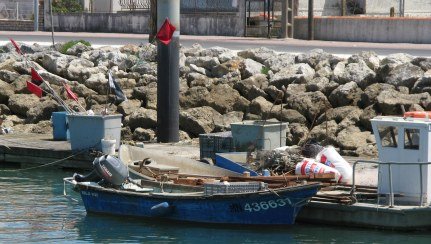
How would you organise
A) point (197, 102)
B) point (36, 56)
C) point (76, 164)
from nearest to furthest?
point (76, 164)
point (197, 102)
point (36, 56)

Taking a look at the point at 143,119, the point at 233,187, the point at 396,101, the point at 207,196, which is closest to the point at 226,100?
the point at 143,119

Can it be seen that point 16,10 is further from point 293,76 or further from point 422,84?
point 422,84

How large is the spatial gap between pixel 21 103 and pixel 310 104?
7689mm

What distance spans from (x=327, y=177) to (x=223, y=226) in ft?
6.23

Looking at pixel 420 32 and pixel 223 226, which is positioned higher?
pixel 420 32

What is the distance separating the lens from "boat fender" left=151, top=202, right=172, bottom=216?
18.7m

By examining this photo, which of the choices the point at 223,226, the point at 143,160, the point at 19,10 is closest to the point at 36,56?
the point at 143,160

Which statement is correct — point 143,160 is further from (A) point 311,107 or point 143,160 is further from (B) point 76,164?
(A) point 311,107

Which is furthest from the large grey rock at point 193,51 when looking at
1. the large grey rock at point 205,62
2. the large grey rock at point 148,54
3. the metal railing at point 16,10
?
the metal railing at point 16,10

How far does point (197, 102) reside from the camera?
2777cm

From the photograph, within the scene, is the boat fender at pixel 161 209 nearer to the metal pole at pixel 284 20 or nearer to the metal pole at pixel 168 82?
the metal pole at pixel 168 82

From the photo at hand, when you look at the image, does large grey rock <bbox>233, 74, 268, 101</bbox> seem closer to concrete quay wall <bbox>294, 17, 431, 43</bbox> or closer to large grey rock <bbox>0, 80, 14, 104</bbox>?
large grey rock <bbox>0, 80, 14, 104</bbox>

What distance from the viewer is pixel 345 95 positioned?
26.3 m

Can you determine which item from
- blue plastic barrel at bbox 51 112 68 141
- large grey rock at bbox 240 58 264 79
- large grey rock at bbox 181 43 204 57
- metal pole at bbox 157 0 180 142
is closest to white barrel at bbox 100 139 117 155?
metal pole at bbox 157 0 180 142
